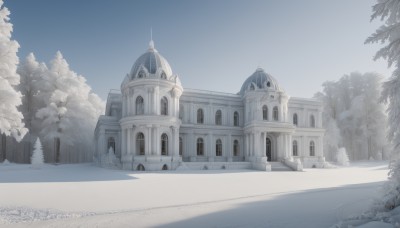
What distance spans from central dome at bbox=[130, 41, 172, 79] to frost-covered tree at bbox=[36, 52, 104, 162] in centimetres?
1206

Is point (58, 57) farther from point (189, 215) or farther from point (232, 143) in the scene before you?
point (189, 215)

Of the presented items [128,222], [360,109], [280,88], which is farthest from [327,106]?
[128,222]

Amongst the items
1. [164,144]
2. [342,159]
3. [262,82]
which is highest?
[262,82]

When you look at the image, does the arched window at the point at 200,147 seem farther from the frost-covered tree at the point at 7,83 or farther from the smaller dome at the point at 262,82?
the frost-covered tree at the point at 7,83

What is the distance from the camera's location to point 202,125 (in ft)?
127

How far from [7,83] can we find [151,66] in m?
18.3

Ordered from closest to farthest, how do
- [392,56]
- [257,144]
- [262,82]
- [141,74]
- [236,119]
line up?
[392,56], [141,74], [257,144], [262,82], [236,119]

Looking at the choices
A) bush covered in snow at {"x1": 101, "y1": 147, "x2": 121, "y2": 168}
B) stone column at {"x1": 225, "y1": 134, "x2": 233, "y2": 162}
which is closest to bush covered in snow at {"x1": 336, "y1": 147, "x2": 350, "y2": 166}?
stone column at {"x1": 225, "y1": 134, "x2": 233, "y2": 162}

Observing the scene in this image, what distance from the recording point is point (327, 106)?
59500mm

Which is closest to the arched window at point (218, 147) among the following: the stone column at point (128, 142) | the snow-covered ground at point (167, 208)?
the stone column at point (128, 142)

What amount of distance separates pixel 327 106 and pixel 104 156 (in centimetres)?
4464

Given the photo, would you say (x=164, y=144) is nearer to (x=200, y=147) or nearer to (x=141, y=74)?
(x=200, y=147)

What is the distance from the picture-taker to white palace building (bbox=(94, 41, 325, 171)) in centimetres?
3269

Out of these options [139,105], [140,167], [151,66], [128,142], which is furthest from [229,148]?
[151,66]
